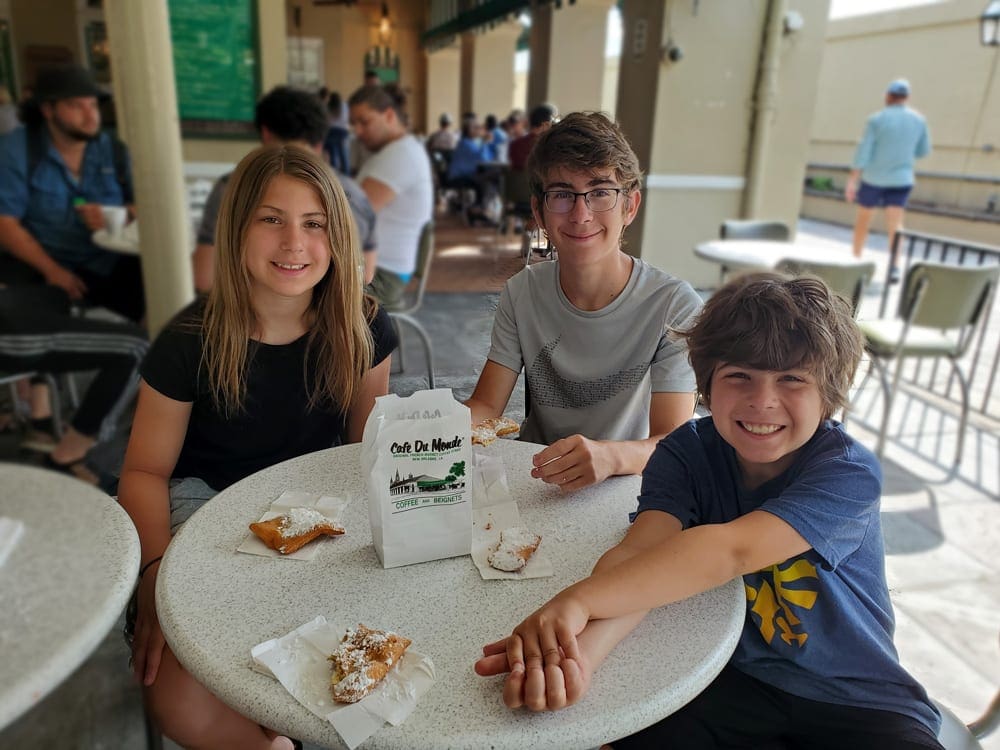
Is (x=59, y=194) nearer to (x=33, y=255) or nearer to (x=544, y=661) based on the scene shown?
(x=33, y=255)

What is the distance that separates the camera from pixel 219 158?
4.37 meters

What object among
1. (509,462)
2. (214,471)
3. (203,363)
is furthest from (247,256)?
(509,462)

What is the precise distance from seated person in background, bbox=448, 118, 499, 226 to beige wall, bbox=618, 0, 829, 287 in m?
3.53

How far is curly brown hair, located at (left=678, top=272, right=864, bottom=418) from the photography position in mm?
915

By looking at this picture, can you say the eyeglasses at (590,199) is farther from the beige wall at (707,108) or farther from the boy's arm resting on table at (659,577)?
the beige wall at (707,108)

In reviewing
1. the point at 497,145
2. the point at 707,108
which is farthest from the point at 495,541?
the point at 497,145

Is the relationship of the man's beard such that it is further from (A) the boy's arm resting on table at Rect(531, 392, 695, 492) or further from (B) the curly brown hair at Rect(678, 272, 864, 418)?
(B) the curly brown hair at Rect(678, 272, 864, 418)

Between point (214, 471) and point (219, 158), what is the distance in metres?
3.57

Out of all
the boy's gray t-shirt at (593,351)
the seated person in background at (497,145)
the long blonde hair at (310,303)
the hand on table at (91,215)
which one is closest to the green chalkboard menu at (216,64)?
the hand on table at (91,215)

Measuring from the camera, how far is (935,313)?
9.53 ft

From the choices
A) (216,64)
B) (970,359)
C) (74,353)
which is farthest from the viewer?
(970,359)

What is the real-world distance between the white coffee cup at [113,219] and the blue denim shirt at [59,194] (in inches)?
4.4

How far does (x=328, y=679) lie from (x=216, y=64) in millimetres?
4363

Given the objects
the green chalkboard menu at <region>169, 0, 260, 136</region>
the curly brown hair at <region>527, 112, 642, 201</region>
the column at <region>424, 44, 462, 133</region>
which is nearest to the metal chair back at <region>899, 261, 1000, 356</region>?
the curly brown hair at <region>527, 112, 642, 201</region>
